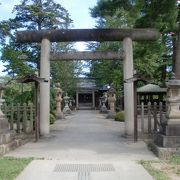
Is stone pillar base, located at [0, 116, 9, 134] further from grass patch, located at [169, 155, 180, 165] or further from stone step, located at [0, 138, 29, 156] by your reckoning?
grass patch, located at [169, 155, 180, 165]

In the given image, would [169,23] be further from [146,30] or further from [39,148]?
[39,148]

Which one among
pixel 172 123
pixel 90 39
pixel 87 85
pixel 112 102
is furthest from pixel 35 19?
pixel 87 85

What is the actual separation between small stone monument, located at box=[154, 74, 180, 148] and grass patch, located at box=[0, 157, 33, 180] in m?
4.04

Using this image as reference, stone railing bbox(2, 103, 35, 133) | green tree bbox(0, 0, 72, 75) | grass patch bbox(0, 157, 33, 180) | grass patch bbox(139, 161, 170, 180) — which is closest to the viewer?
grass patch bbox(139, 161, 170, 180)

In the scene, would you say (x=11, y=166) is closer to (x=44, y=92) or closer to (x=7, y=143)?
(x=7, y=143)

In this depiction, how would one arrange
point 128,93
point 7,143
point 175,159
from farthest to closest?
point 128,93
point 7,143
point 175,159

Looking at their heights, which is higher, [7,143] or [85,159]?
[7,143]

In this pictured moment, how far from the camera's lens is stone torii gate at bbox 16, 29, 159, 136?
1739cm

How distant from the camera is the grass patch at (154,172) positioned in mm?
8434

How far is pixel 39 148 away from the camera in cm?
1370

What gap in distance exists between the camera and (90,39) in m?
17.6

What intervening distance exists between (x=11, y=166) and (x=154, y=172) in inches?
137

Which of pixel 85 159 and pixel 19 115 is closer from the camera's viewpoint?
pixel 85 159

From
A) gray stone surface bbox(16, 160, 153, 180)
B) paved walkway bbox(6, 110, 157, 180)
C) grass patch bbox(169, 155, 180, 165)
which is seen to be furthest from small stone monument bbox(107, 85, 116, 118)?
gray stone surface bbox(16, 160, 153, 180)
